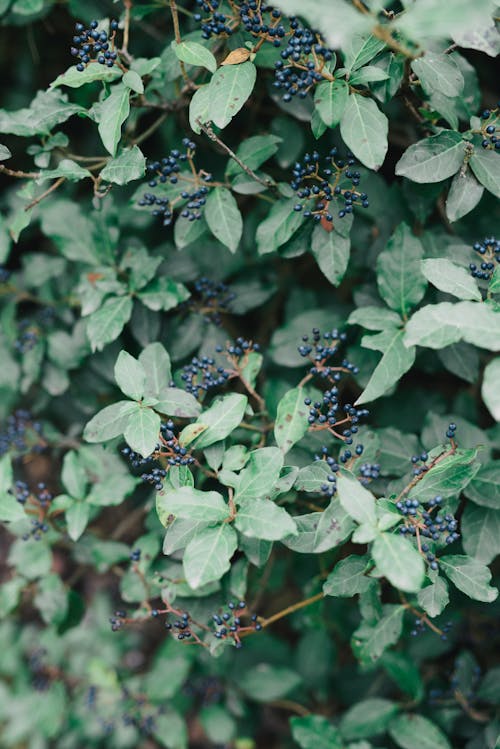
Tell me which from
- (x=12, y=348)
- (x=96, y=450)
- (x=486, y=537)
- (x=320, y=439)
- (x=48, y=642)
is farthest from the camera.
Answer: (x=48, y=642)

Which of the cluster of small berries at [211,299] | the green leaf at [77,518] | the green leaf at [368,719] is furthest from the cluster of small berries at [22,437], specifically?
the green leaf at [368,719]

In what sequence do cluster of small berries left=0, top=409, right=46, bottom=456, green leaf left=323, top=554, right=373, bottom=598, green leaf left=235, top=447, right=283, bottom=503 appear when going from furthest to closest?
1. cluster of small berries left=0, top=409, right=46, bottom=456
2. green leaf left=323, top=554, right=373, bottom=598
3. green leaf left=235, top=447, right=283, bottom=503

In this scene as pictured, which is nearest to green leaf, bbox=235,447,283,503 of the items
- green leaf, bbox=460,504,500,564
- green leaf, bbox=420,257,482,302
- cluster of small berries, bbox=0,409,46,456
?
green leaf, bbox=420,257,482,302

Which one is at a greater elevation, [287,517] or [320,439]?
[287,517]

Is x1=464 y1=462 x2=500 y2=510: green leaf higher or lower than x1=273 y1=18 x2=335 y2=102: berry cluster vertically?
lower

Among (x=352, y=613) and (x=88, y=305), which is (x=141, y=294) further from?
(x=352, y=613)

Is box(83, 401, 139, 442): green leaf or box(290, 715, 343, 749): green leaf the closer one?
box(83, 401, 139, 442): green leaf

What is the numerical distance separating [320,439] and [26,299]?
1106 millimetres

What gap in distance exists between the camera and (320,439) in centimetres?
171

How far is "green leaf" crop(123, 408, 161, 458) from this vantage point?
1315 mm

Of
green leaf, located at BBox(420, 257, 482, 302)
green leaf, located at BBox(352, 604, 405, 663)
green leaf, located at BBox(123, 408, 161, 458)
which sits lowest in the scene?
green leaf, located at BBox(352, 604, 405, 663)

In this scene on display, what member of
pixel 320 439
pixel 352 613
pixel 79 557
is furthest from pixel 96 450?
pixel 352 613

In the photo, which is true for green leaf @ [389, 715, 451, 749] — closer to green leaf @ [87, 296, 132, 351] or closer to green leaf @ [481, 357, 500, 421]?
green leaf @ [481, 357, 500, 421]

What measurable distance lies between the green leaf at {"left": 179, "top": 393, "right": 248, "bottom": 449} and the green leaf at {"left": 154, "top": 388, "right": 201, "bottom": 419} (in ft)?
0.15
